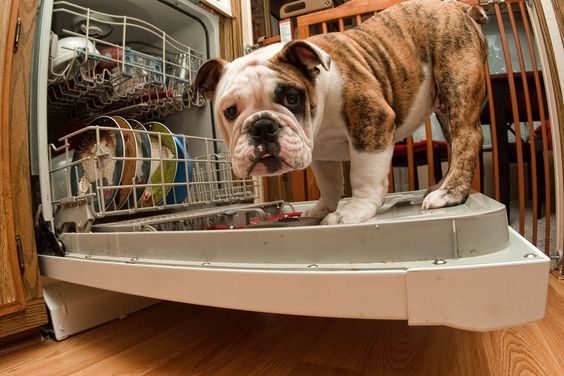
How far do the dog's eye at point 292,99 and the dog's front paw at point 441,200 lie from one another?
0.32 m

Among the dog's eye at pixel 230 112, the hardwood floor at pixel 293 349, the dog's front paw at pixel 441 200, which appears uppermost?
the dog's eye at pixel 230 112

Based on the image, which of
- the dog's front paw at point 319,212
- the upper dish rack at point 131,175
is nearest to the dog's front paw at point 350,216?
the dog's front paw at point 319,212

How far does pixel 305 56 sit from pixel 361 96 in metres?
0.14

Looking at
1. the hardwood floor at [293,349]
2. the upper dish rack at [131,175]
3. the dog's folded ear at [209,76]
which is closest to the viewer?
the hardwood floor at [293,349]

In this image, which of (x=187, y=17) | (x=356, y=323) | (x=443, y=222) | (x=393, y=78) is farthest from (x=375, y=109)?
(x=187, y=17)

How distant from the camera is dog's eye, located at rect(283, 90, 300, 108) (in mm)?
688

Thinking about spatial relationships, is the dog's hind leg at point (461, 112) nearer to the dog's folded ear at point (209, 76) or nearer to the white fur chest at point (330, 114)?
the white fur chest at point (330, 114)

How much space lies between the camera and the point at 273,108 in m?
0.68

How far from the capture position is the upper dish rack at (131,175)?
101 centimetres

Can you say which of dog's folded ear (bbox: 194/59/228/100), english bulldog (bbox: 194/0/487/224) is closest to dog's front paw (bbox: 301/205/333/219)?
english bulldog (bbox: 194/0/487/224)

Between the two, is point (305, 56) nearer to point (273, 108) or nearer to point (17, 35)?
point (273, 108)

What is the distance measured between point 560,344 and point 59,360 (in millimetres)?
1018

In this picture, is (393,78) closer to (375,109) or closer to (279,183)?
(375,109)

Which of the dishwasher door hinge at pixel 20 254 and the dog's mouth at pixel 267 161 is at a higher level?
the dog's mouth at pixel 267 161
